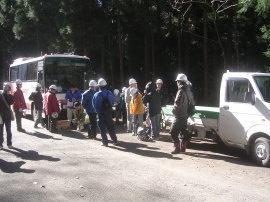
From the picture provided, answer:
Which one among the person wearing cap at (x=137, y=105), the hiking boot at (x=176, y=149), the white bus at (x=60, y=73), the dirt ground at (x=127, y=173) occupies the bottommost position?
the dirt ground at (x=127, y=173)

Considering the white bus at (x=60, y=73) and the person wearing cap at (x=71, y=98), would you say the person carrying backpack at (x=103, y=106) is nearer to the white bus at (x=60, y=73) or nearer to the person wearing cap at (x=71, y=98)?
the person wearing cap at (x=71, y=98)

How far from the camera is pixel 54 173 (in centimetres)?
651

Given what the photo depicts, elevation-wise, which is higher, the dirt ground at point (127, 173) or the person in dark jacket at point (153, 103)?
the person in dark jacket at point (153, 103)

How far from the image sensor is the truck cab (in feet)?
23.0

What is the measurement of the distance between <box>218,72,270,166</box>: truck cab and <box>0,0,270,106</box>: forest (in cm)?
919

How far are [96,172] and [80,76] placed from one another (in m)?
9.10

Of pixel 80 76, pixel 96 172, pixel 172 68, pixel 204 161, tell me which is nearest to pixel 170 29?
pixel 172 68

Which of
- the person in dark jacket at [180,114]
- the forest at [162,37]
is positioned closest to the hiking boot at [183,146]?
the person in dark jacket at [180,114]

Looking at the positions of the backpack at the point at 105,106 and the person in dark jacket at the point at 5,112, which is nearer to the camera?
the person in dark jacket at the point at 5,112

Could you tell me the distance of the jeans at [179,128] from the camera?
26.9 ft

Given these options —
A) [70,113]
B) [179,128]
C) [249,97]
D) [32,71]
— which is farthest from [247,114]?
[32,71]

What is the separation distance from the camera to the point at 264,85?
742 cm

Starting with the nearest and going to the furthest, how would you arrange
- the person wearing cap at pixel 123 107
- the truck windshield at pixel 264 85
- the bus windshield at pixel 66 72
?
the truck windshield at pixel 264 85 < the person wearing cap at pixel 123 107 < the bus windshield at pixel 66 72

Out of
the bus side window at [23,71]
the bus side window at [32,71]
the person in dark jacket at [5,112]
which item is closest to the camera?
the person in dark jacket at [5,112]
